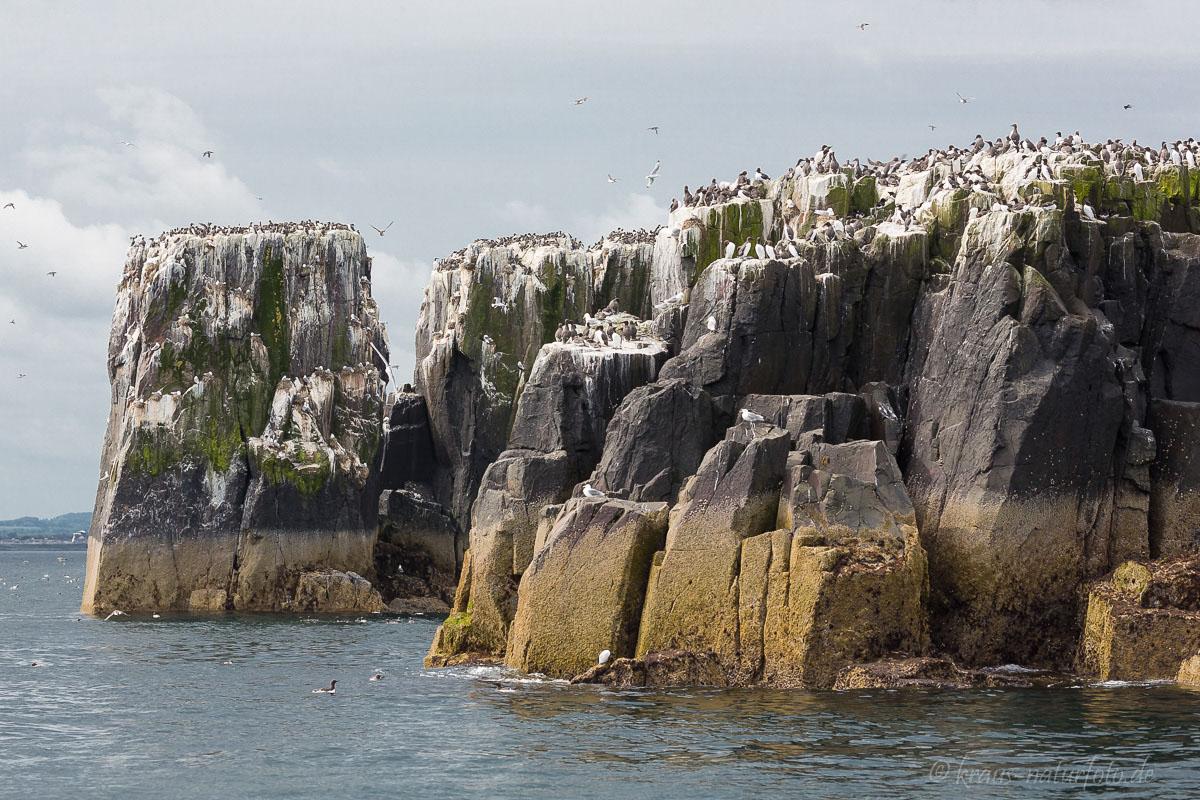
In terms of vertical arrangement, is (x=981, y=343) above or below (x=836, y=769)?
above

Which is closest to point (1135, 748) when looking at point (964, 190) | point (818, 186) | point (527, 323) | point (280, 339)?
point (964, 190)

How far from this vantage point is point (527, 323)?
2906 inches

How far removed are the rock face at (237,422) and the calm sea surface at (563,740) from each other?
26.2 meters

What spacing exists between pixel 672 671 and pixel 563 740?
6.86m

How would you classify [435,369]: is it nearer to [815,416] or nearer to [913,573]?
[815,416]

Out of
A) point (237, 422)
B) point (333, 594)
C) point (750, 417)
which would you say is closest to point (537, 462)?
point (750, 417)

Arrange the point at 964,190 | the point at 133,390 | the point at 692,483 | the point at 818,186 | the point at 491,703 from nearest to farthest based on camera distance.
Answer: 1. the point at 491,703
2. the point at 692,483
3. the point at 964,190
4. the point at 818,186
5. the point at 133,390

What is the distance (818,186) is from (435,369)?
2679 cm

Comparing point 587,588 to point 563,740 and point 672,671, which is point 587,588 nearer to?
point 672,671

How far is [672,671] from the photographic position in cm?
3809

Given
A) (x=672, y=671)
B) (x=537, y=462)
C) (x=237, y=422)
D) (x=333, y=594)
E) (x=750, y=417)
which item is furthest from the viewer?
(x=237, y=422)

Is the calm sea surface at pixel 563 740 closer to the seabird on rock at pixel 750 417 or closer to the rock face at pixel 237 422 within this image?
the seabird on rock at pixel 750 417

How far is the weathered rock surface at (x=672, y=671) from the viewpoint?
38.0 m

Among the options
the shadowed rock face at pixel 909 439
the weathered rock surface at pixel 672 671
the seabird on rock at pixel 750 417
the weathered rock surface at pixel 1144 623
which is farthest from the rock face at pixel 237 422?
the weathered rock surface at pixel 1144 623
